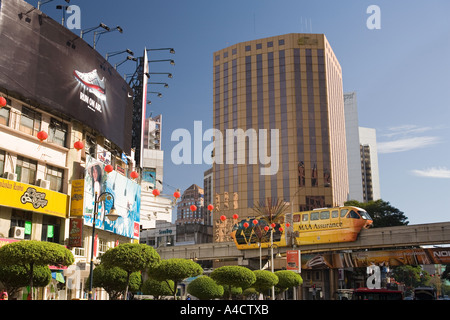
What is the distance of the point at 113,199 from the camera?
3616 centimetres

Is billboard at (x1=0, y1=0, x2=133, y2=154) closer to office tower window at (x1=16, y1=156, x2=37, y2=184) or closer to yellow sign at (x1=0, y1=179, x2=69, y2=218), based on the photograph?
office tower window at (x1=16, y1=156, x2=37, y2=184)

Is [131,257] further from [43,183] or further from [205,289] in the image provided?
[43,183]

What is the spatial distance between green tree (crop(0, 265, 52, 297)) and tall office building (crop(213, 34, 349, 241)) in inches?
2724

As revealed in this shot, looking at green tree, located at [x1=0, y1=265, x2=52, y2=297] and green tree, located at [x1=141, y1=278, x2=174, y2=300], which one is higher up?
green tree, located at [x1=0, y1=265, x2=52, y2=297]

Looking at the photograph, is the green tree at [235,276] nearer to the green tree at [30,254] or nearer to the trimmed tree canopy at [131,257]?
the trimmed tree canopy at [131,257]

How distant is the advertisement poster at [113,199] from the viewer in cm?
3538

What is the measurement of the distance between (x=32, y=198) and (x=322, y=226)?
29.5 m

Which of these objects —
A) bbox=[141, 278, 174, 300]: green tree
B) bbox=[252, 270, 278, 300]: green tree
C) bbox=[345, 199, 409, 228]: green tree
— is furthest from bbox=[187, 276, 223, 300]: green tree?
bbox=[345, 199, 409, 228]: green tree

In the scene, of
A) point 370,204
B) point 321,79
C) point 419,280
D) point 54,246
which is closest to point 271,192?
point 370,204

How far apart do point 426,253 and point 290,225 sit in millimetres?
14260

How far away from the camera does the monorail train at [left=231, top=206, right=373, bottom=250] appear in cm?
4503

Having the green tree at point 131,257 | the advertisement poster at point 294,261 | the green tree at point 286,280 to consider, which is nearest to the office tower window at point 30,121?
the green tree at point 131,257

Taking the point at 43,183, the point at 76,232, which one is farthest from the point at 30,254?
the point at 76,232

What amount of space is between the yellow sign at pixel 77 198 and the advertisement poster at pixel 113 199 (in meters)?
0.63
